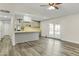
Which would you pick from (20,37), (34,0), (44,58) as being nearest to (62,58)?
(44,58)

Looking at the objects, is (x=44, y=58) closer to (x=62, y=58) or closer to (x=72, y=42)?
(x=62, y=58)

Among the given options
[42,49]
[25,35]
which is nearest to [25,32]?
[25,35]

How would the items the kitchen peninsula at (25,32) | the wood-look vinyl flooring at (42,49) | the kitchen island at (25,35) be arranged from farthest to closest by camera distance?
1. the kitchen island at (25,35)
2. the kitchen peninsula at (25,32)
3. the wood-look vinyl flooring at (42,49)

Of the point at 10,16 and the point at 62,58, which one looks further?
the point at 10,16

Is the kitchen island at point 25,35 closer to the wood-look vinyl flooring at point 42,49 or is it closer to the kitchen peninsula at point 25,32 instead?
the kitchen peninsula at point 25,32

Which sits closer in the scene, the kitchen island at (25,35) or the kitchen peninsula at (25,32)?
the kitchen peninsula at (25,32)

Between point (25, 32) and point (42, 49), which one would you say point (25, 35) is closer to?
point (25, 32)

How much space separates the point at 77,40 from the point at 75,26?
635mm

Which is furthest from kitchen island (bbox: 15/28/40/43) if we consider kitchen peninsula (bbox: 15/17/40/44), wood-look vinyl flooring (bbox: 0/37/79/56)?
wood-look vinyl flooring (bbox: 0/37/79/56)

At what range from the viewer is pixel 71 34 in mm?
4879

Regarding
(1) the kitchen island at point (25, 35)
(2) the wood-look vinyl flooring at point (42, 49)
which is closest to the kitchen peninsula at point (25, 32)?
(1) the kitchen island at point (25, 35)

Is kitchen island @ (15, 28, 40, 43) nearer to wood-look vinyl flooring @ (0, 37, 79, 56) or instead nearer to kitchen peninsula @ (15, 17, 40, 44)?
kitchen peninsula @ (15, 17, 40, 44)

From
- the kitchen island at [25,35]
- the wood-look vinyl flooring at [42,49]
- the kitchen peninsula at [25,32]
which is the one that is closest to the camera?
the wood-look vinyl flooring at [42,49]

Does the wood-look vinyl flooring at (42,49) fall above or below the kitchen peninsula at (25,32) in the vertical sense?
below
